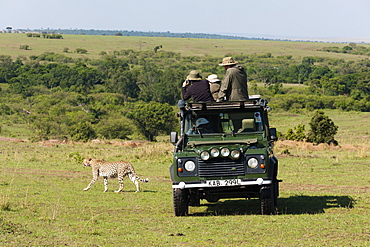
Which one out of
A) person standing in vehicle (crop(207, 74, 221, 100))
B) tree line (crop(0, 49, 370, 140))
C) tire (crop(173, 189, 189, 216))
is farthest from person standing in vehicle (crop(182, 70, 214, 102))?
tree line (crop(0, 49, 370, 140))

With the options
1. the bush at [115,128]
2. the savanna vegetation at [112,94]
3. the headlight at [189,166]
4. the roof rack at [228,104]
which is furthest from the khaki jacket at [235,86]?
the bush at [115,128]

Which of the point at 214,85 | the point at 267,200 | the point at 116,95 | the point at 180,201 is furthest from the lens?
the point at 116,95

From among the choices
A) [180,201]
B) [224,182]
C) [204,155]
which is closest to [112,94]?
[180,201]

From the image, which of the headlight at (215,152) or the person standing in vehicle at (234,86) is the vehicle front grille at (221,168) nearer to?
the headlight at (215,152)

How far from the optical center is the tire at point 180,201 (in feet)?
31.6

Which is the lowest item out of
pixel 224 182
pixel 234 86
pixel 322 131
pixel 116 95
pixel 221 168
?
pixel 116 95

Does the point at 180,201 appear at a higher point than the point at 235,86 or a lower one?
lower

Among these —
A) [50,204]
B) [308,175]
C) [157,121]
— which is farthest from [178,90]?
[50,204]

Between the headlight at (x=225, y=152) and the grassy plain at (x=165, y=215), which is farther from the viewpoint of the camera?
the headlight at (x=225, y=152)

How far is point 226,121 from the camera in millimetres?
10328

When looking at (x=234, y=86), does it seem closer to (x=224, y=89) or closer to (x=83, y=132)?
(x=224, y=89)

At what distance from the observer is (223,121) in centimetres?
1034

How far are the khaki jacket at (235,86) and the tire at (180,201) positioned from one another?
6.87 ft

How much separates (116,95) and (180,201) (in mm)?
84493
